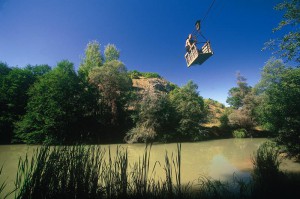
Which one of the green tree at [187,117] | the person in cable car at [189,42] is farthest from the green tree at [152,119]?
the person in cable car at [189,42]

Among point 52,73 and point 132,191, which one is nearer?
point 132,191

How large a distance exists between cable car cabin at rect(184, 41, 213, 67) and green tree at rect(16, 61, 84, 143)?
17012mm

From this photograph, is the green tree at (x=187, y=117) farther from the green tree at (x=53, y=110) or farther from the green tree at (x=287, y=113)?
the green tree at (x=287, y=113)

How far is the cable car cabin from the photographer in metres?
8.22

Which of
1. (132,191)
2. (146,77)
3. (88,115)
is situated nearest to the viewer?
(132,191)

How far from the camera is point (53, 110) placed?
22109 millimetres

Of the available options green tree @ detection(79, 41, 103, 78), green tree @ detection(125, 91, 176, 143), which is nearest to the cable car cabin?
green tree @ detection(125, 91, 176, 143)

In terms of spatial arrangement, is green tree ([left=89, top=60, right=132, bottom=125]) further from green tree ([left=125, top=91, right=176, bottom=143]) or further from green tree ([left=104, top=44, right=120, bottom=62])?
green tree ([left=104, top=44, right=120, bottom=62])

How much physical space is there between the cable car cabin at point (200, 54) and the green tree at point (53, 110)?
17012 millimetres

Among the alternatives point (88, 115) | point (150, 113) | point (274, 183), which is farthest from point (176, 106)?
point (274, 183)

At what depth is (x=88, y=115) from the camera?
2564cm

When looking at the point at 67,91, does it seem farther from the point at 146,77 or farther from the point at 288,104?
the point at 146,77

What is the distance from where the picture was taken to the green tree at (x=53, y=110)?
836 inches

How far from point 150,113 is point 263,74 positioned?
20200mm
